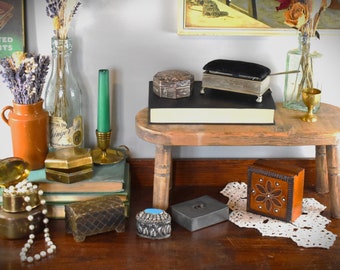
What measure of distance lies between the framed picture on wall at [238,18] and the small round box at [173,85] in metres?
0.11

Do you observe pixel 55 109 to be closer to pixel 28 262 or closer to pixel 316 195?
pixel 28 262

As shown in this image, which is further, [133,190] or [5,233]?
[133,190]

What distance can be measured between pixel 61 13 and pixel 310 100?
0.50 metres

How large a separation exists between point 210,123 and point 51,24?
377 millimetres

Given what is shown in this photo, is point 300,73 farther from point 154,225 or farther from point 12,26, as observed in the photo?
point 12,26

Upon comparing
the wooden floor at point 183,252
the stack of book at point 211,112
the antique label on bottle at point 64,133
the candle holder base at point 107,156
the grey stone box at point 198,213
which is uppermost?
the stack of book at point 211,112

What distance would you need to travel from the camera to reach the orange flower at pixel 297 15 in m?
1.21

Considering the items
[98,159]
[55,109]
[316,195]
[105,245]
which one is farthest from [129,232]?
[316,195]

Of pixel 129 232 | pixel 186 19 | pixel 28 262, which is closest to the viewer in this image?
pixel 28 262

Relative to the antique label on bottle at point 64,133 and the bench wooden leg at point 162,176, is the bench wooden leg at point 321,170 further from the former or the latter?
the antique label on bottle at point 64,133

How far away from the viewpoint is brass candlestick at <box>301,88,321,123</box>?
3.98ft

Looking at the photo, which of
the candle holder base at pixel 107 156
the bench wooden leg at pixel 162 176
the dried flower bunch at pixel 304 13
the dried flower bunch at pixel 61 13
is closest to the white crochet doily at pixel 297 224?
the bench wooden leg at pixel 162 176

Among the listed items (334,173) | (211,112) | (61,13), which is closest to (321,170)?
(334,173)

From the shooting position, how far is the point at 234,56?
133cm
